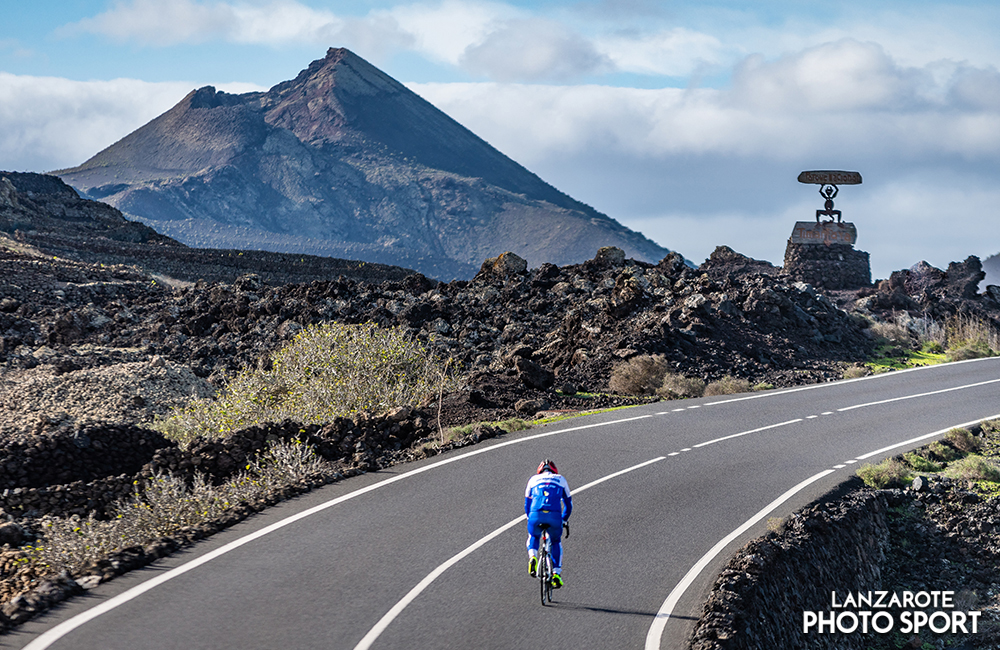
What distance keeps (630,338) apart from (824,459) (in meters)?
9.50

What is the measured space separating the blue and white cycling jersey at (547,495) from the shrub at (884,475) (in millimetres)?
7592

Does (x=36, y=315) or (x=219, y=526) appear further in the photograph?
(x=36, y=315)

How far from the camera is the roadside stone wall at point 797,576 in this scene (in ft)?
29.6

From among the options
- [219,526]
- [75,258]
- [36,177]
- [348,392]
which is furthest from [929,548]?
[36,177]

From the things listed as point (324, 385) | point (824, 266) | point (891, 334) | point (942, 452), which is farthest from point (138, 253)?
point (942, 452)

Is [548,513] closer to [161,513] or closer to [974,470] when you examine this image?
[161,513]

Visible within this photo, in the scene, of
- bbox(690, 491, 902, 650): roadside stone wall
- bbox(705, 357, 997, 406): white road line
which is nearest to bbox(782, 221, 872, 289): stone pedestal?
bbox(705, 357, 997, 406): white road line

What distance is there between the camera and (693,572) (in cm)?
1016

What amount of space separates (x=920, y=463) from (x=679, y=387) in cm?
706

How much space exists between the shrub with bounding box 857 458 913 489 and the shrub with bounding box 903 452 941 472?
2.31 feet

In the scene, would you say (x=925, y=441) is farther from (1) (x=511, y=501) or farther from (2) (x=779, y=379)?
(1) (x=511, y=501)

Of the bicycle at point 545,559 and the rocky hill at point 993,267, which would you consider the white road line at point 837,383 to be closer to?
the bicycle at point 545,559

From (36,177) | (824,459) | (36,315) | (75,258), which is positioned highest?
(36,177)

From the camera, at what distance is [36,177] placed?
96000 mm
